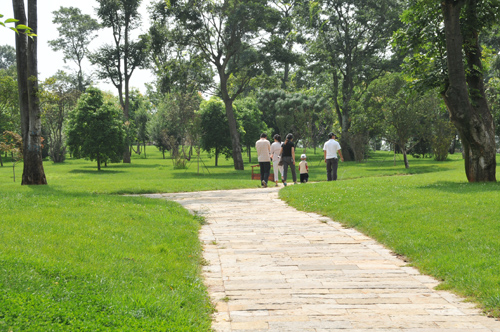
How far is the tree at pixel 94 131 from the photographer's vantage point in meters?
35.5

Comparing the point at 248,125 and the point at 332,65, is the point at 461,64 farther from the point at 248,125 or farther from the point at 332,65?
the point at 248,125

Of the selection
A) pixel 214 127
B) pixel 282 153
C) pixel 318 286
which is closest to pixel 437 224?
pixel 318 286

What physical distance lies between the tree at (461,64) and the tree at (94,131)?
2476 centimetres

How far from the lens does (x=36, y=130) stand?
1712 centimetres

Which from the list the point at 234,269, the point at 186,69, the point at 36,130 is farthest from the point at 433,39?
the point at 186,69

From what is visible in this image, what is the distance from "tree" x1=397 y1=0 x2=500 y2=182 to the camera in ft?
47.5

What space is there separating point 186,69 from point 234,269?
2777cm

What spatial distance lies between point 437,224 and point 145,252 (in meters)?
A: 5.18

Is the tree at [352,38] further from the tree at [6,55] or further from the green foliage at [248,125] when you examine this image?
the tree at [6,55]

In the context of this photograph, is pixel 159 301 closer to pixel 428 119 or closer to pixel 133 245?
pixel 133 245

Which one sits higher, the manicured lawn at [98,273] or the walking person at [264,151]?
the walking person at [264,151]

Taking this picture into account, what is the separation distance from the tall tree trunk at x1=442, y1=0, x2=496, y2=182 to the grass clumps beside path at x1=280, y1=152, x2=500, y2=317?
172 cm

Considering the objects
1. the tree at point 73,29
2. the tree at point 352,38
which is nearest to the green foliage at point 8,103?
the tree at point 73,29

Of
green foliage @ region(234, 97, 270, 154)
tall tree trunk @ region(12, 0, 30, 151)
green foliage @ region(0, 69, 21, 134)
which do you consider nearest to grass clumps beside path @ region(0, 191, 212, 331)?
tall tree trunk @ region(12, 0, 30, 151)
